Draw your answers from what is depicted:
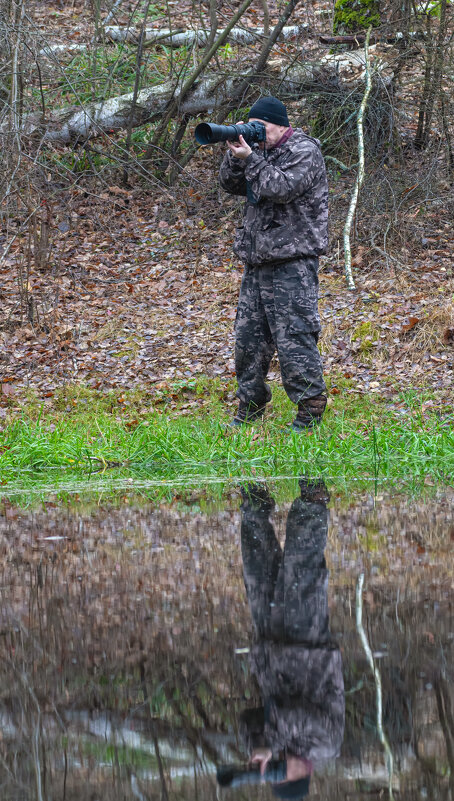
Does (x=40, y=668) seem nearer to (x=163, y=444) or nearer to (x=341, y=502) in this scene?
(x=341, y=502)

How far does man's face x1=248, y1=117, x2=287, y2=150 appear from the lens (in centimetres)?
642

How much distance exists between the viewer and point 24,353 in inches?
400

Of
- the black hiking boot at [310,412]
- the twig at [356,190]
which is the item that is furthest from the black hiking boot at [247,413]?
the twig at [356,190]

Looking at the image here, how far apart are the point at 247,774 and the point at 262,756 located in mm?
70

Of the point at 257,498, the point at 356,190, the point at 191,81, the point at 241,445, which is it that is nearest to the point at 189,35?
the point at 191,81

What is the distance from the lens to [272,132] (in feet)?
21.1

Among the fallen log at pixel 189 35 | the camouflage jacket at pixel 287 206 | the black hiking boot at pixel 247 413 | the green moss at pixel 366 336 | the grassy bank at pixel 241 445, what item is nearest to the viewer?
the grassy bank at pixel 241 445

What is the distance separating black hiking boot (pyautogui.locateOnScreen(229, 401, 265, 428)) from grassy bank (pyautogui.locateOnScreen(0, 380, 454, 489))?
110mm

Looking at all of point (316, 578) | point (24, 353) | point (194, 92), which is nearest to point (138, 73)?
point (194, 92)

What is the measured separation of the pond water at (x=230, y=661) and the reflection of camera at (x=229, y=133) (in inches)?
117

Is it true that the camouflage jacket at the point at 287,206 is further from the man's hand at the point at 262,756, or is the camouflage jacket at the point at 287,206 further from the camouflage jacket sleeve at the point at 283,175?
the man's hand at the point at 262,756

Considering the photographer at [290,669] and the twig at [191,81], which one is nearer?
the photographer at [290,669]

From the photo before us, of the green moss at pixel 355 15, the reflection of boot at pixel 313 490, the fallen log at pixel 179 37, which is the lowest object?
the reflection of boot at pixel 313 490

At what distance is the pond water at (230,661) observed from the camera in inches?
67.0
